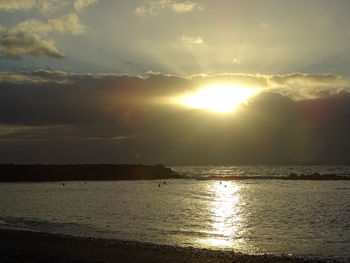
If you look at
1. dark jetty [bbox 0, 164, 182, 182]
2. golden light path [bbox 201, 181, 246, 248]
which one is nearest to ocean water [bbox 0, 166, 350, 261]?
golden light path [bbox 201, 181, 246, 248]

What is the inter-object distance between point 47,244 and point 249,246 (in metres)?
10.8

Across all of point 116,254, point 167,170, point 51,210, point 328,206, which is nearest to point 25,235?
point 116,254

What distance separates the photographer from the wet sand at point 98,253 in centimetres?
1941

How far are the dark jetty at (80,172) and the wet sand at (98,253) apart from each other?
10576 centimetres

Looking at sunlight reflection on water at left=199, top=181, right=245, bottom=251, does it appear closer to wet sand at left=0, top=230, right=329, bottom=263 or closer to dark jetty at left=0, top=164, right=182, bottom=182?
wet sand at left=0, top=230, right=329, bottom=263

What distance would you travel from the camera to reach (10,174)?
13100 cm

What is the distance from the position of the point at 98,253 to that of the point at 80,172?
130971 mm

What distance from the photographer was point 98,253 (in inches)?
834

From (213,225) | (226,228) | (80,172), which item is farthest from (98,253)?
(80,172)

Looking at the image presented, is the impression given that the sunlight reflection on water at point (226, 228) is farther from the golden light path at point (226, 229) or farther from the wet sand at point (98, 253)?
the wet sand at point (98, 253)

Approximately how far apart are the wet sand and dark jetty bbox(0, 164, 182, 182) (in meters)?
106

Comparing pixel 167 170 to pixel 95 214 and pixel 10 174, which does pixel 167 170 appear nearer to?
pixel 10 174

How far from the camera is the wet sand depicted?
1941 centimetres

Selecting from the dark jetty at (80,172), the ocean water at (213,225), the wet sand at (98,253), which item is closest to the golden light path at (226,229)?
the ocean water at (213,225)
